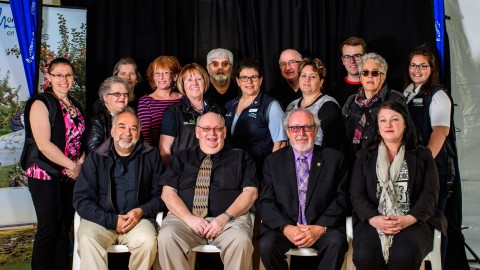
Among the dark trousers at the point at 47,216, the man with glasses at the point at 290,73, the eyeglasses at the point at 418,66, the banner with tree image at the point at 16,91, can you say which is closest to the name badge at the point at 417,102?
the eyeglasses at the point at 418,66

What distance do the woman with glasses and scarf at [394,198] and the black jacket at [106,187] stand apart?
1216 millimetres

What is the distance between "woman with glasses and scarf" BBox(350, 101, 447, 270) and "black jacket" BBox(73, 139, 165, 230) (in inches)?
47.9

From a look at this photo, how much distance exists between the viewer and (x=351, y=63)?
158 inches

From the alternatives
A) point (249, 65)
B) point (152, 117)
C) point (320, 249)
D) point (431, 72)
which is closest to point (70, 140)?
point (152, 117)

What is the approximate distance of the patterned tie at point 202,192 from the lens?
136 inches

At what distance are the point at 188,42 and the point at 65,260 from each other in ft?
6.50

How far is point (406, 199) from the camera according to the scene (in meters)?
3.24

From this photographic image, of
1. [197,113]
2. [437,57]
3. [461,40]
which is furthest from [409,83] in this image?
[197,113]

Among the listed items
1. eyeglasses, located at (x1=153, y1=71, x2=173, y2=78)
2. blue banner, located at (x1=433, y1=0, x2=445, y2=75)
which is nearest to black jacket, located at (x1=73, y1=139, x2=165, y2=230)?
eyeglasses, located at (x1=153, y1=71, x2=173, y2=78)

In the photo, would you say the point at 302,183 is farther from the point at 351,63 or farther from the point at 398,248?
the point at 351,63

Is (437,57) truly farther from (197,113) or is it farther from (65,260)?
(65,260)

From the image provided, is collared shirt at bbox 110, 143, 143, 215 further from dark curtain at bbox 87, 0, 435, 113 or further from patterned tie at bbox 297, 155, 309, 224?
dark curtain at bbox 87, 0, 435, 113

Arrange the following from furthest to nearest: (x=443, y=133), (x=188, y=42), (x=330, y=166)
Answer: (x=188, y=42), (x=443, y=133), (x=330, y=166)

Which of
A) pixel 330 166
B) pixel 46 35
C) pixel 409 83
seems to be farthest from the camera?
→ pixel 46 35
